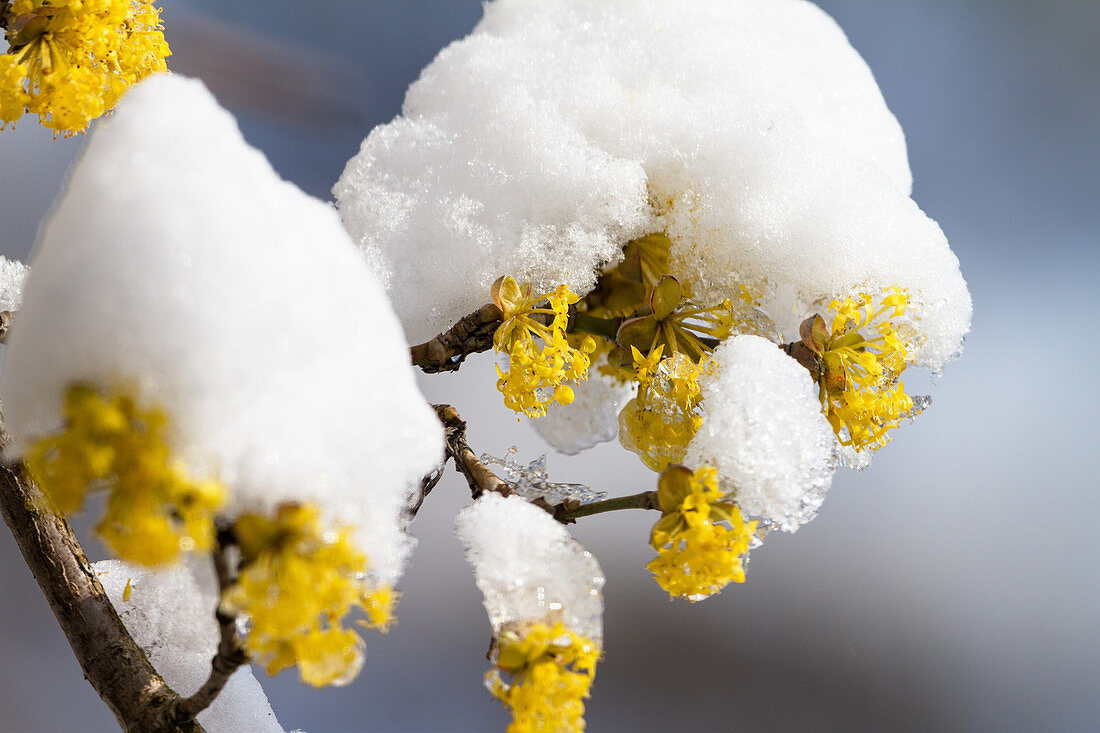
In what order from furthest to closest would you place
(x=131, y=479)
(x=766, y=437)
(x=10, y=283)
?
(x=10, y=283)
(x=766, y=437)
(x=131, y=479)

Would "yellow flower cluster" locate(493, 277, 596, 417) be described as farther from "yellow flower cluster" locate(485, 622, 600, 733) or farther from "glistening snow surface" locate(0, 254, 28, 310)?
"glistening snow surface" locate(0, 254, 28, 310)

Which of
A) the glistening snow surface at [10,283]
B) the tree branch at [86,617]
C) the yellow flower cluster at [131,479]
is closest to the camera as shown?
the yellow flower cluster at [131,479]

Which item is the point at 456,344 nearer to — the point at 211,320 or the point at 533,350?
the point at 533,350

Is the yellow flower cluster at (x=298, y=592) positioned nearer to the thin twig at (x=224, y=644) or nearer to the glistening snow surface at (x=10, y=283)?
the thin twig at (x=224, y=644)

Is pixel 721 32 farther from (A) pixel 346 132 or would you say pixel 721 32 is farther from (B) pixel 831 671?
(B) pixel 831 671

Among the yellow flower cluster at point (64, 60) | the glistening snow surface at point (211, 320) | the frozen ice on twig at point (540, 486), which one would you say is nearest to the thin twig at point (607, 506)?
the frozen ice on twig at point (540, 486)

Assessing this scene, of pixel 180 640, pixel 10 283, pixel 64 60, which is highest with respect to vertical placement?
pixel 64 60

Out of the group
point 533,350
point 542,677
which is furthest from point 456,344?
point 542,677

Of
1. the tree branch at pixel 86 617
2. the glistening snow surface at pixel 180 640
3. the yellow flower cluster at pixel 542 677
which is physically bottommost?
the glistening snow surface at pixel 180 640
